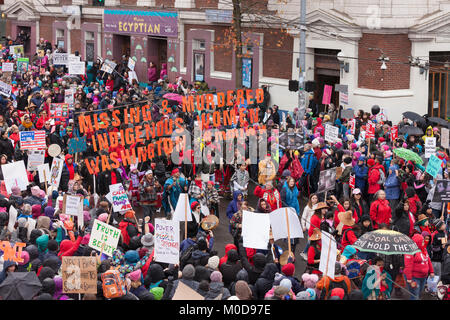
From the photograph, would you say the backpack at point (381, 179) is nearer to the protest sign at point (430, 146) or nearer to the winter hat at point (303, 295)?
the protest sign at point (430, 146)

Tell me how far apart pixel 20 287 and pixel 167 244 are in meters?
2.50

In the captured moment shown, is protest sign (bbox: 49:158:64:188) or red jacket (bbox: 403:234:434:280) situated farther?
protest sign (bbox: 49:158:64:188)

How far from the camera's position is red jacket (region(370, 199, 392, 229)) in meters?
14.4

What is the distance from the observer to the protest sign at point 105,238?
38.0 feet

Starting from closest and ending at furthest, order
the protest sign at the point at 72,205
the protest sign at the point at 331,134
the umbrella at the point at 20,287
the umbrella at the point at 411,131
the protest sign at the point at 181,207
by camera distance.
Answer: the umbrella at the point at 20,287
the protest sign at the point at 72,205
the protest sign at the point at 181,207
the protest sign at the point at 331,134
the umbrella at the point at 411,131

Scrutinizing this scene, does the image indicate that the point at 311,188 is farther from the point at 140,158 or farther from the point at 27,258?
the point at 27,258

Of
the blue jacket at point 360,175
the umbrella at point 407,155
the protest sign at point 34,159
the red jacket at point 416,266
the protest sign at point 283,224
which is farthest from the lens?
the protest sign at point 34,159

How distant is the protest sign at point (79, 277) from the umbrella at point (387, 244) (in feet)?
13.4

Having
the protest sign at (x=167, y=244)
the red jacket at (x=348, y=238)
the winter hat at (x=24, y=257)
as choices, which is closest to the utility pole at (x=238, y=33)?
the red jacket at (x=348, y=238)

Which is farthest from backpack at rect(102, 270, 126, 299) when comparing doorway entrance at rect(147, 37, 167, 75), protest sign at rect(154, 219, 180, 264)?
doorway entrance at rect(147, 37, 167, 75)

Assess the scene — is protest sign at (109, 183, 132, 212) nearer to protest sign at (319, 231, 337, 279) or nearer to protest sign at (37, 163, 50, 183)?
protest sign at (37, 163, 50, 183)

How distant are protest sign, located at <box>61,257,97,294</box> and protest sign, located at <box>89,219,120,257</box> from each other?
1.67m

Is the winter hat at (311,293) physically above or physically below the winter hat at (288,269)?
below

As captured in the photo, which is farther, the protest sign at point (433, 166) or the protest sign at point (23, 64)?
the protest sign at point (23, 64)
